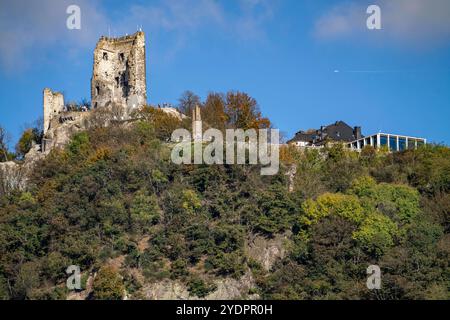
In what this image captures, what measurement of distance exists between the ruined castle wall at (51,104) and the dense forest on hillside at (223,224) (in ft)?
36.5

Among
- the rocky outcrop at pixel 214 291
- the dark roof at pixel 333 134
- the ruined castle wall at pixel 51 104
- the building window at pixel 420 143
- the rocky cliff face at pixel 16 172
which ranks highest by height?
the ruined castle wall at pixel 51 104

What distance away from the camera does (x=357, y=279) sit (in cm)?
5878

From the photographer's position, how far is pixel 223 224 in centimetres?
6284

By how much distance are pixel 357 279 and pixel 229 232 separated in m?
7.15

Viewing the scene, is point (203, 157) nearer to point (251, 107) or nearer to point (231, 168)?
point (231, 168)

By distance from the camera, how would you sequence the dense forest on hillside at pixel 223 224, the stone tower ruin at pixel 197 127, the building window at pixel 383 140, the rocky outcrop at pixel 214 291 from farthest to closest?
the building window at pixel 383 140
the stone tower ruin at pixel 197 127
the dense forest on hillside at pixel 223 224
the rocky outcrop at pixel 214 291

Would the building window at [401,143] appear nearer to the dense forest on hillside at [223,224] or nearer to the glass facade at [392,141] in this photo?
the glass facade at [392,141]

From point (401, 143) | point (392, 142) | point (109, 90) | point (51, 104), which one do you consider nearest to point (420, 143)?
point (401, 143)

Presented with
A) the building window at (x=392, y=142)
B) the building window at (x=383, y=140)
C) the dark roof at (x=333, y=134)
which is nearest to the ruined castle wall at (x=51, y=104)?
the dark roof at (x=333, y=134)

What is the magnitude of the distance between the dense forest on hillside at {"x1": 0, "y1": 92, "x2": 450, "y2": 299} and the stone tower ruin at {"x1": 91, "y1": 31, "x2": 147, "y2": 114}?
905 cm

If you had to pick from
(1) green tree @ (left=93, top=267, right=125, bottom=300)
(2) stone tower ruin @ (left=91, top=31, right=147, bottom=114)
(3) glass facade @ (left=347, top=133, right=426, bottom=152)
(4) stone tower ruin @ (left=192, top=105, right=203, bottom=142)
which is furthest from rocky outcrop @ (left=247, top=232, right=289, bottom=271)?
(2) stone tower ruin @ (left=91, top=31, right=147, bottom=114)

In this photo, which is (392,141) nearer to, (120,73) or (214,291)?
(120,73)

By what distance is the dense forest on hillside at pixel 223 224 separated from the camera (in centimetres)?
5897
